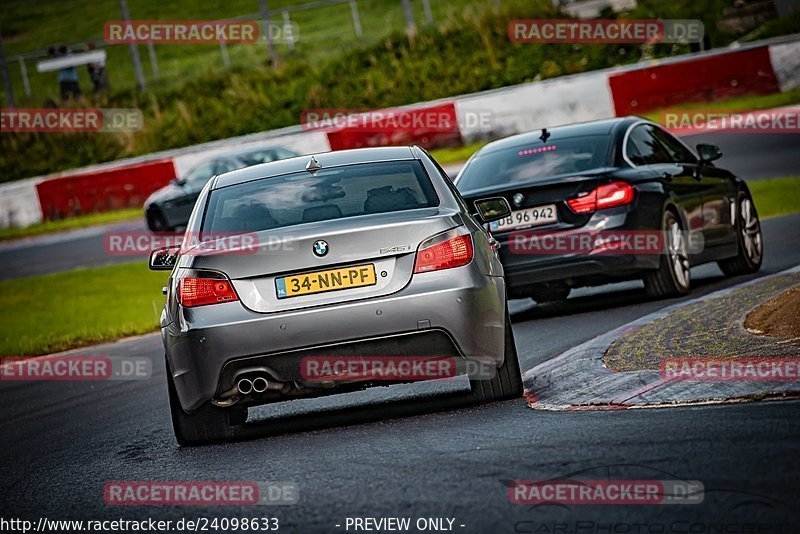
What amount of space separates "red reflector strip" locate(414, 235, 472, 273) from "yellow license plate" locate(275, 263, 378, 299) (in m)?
0.26

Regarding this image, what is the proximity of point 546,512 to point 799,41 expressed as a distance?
25.4 meters

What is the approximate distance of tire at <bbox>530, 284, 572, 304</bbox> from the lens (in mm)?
12547

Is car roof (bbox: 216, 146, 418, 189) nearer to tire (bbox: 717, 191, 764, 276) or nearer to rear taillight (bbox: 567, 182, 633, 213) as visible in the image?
rear taillight (bbox: 567, 182, 633, 213)

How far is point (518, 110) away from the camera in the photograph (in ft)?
100

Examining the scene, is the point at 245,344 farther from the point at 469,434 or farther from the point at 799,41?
the point at 799,41

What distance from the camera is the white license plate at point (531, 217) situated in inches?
476

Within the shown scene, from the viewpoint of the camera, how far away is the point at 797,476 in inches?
212

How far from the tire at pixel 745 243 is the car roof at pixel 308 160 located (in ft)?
18.3

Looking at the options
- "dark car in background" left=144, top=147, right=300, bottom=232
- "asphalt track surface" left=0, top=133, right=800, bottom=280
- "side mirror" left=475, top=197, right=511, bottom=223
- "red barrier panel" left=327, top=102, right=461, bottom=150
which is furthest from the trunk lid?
"red barrier panel" left=327, top=102, right=461, bottom=150

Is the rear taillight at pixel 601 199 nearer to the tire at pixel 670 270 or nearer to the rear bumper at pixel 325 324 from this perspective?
the tire at pixel 670 270

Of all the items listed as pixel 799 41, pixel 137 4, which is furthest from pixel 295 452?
pixel 137 4

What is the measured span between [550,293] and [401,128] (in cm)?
1833

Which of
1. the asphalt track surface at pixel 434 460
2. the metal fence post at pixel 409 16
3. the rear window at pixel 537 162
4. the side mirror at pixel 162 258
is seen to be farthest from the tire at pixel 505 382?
the metal fence post at pixel 409 16

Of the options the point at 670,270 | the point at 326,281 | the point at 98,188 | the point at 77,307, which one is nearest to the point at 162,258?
the point at 326,281
